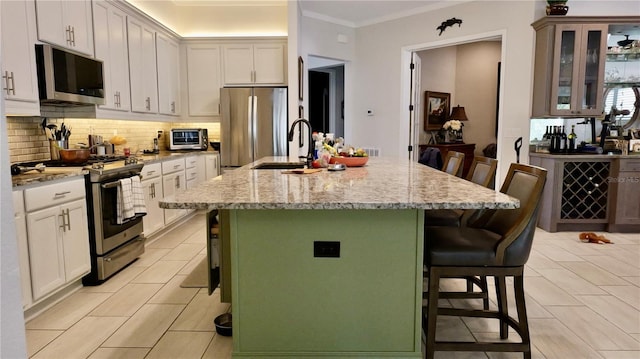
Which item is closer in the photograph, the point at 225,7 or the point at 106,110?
the point at 106,110

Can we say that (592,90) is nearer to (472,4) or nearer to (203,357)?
(472,4)

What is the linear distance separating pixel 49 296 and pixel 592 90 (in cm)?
558

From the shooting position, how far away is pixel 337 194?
1.73 metres

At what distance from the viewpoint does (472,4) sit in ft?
17.5

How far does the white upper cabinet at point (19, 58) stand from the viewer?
8.40 feet

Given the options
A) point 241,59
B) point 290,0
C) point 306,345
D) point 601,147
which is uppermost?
point 290,0

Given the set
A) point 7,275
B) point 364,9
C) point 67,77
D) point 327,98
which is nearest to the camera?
point 7,275

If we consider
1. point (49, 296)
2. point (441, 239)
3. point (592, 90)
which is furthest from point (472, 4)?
point (49, 296)

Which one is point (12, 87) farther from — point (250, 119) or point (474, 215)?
point (474, 215)

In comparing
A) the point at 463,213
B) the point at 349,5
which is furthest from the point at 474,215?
the point at 349,5

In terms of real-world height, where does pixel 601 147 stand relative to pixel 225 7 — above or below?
below

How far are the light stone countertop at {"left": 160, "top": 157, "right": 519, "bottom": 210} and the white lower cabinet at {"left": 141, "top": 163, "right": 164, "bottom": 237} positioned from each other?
2016 millimetres

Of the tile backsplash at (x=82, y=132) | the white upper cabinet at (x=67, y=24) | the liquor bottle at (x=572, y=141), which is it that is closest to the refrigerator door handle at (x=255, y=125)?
the tile backsplash at (x=82, y=132)

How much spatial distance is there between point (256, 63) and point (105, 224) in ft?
10.9
